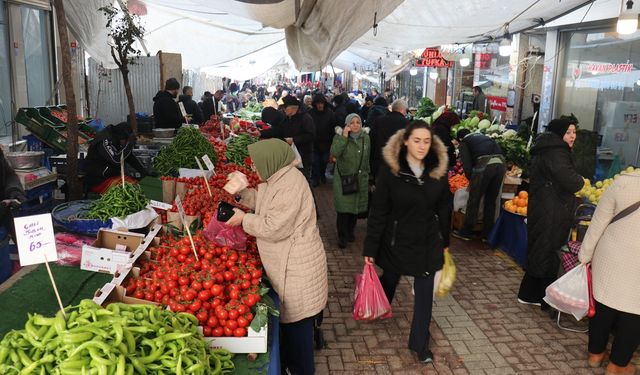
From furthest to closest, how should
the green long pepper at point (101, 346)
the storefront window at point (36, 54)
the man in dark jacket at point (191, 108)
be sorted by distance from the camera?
the man in dark jacket at point (191, 108) < the storefront window at point (36, 54) < the green long pepper at point (101, 346)

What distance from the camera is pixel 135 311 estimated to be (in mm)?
2270

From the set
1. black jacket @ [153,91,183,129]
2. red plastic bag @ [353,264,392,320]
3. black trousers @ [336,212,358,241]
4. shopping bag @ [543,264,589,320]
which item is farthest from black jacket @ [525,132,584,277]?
black jacket @ [153,91,183,129]

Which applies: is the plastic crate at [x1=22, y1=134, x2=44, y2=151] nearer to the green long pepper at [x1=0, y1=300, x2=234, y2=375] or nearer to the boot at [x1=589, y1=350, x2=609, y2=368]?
the green long pepper at [x1=0, y1=300, x2=234, y2=375]

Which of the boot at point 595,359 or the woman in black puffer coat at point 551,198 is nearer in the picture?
the boot at point 595,359

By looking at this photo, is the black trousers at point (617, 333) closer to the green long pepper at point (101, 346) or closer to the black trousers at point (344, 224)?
the green long pepper at point (101, 346)

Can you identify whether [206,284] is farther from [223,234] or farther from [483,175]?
[483,175]

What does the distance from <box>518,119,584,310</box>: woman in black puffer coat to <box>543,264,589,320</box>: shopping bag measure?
76cm

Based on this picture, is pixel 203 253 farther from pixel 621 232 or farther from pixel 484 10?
pixel 484 10

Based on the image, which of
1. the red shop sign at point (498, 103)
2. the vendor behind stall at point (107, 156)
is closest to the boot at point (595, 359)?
the vendor behind stall at point (107, 156)

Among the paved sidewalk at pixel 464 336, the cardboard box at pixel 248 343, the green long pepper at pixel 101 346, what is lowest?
the paved sidewalk at pixel 464 336

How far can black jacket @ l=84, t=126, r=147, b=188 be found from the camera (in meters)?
5.25

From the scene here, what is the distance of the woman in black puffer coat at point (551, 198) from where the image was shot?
4.79 metres

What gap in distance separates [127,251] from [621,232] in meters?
3.65

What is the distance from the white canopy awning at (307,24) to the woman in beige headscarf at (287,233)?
101 inches
